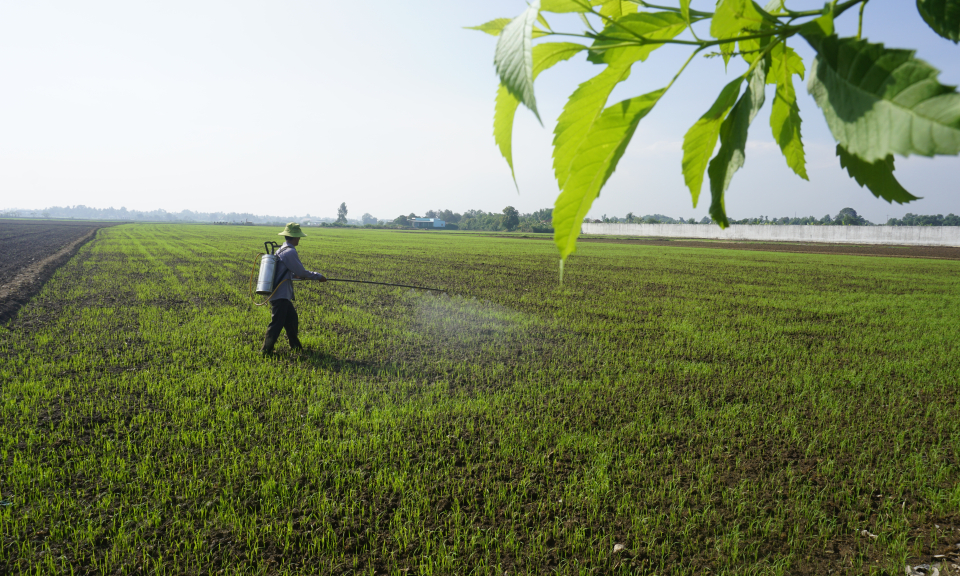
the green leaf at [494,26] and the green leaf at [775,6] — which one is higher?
the green leaf at [775,6]

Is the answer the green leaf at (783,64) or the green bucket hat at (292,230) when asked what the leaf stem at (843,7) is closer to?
the green leaf at (783,64)

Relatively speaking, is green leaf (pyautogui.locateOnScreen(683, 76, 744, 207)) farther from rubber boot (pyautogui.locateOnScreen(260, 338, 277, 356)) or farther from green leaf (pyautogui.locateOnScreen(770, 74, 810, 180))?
rubber boot (pyautogui.locateOnScreen(260, 338, 277, 356))

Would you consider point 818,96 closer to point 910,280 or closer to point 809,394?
point 809,394

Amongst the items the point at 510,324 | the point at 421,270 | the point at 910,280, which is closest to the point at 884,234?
the point at 910,280

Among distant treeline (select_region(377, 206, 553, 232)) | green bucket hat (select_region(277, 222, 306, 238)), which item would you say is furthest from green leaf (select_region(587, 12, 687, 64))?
distant treeline (select_region(377, 206, 553, 232))

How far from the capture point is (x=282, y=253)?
801cm

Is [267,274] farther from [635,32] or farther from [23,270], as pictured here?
[23,270]

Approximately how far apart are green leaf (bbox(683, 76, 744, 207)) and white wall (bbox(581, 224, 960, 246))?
54353 mm

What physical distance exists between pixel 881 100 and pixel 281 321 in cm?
871

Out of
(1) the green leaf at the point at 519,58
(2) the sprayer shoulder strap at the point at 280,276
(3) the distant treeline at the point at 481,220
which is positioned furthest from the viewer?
(3) the distant treeline at the point at 481,220

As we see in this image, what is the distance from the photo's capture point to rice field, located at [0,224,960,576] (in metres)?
3.75

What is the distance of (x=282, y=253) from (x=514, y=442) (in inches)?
195

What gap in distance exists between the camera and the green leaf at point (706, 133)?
1.61 feet

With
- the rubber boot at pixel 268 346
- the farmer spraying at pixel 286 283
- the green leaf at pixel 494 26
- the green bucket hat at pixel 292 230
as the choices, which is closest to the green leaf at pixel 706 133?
the green leaf at pixel 494 26
